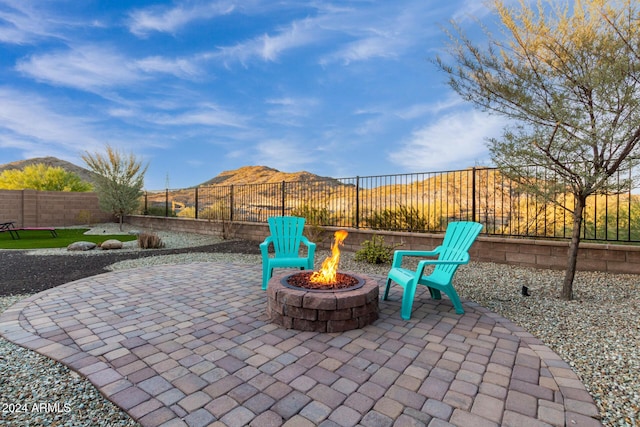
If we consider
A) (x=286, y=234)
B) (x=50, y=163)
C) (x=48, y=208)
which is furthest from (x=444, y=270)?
(x=50, y=163)

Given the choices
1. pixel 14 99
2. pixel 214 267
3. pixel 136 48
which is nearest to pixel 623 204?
pixel 214 267

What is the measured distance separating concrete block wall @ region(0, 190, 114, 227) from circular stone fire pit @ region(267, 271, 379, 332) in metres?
16.7

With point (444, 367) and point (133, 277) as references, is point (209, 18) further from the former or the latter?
point (444, 367)

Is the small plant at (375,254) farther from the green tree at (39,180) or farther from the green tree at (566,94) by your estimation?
the green tree at (39,180)

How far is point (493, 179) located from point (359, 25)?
4.18m

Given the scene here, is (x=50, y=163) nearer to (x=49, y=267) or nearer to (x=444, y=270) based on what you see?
(x=49, y=267)

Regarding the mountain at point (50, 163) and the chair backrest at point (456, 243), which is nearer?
the chair backrest at point (456, 243)

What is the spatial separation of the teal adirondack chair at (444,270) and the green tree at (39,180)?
23420 mm

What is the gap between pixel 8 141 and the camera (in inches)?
716

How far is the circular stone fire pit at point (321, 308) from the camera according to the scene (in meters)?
2.49

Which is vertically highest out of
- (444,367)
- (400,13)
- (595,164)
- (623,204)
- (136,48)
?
(136,48)

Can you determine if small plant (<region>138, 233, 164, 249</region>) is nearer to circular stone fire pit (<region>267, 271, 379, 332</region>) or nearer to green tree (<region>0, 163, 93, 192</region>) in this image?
circular stone fire pit (<region>267, 271, 379, 332</region>)

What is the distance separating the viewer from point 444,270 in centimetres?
321

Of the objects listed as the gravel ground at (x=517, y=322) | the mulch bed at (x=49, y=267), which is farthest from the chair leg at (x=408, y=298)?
the mulch bed at (x=49, y=267)
